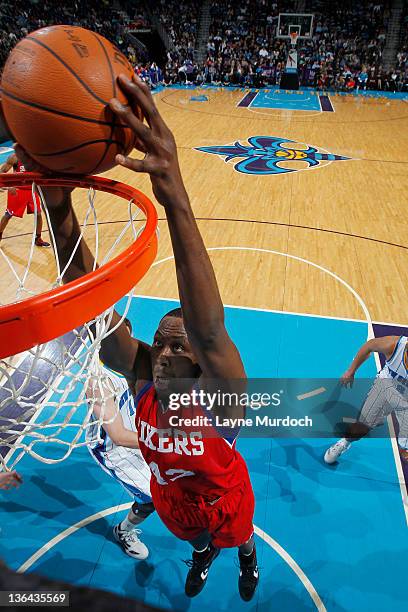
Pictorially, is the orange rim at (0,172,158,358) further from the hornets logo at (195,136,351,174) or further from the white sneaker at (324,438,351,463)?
the hornets logo at (195,136,351,174)

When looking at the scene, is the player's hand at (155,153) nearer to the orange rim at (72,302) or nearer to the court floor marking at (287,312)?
the orange rim at (72,302)

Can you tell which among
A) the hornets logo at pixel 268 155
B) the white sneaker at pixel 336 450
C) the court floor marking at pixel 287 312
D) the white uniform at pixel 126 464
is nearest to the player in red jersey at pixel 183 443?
the white uniform at pixel 126 464

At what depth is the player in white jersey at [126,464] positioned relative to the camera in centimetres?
265

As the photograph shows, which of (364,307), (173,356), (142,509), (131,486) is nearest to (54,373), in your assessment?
(131,486)

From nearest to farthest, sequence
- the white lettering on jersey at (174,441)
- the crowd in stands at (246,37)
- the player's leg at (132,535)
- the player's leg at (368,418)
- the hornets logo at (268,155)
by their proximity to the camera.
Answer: the white lettering on jersey at (174,441) → the player's leg at (132,535) → the player's leg at (368,418) → the hornets logo at (268,155) → the crowd in stands at (246,37)

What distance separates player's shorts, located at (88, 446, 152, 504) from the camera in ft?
8.84

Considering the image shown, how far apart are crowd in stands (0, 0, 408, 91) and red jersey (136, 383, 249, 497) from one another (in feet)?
62.7

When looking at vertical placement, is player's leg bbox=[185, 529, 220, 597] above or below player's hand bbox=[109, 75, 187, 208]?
below

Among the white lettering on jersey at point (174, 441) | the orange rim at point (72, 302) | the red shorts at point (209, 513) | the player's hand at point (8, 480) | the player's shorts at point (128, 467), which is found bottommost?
the player's shorts at point (128, 467)

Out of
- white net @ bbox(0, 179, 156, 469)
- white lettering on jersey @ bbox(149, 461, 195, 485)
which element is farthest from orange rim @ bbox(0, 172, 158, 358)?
white lettering on jersey @ bbox(149, 461, 195, 485)

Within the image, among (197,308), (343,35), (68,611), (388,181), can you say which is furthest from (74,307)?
(343,35)

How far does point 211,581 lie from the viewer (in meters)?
2.71

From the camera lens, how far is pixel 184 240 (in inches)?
48.3

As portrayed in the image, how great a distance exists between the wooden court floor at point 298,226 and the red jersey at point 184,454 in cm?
144
